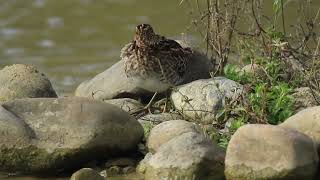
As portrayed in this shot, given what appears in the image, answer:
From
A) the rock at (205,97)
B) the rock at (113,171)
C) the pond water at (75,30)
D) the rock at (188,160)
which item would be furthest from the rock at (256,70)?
the pond water at (75,30)

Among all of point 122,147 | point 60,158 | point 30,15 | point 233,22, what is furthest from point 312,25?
point 30,15

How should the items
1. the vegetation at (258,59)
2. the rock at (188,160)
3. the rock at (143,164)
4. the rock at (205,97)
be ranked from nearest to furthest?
the rock at (188,160) < the rock at (143,164) < the vegetation at (258,59) < the rock at (205,97)

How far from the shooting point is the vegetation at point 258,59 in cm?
565

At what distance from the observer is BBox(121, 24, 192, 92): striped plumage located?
618 centimetres

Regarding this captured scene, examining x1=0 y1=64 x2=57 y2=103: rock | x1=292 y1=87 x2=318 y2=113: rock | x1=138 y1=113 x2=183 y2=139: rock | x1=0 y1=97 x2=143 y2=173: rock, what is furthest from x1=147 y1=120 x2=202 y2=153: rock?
x1=0 y1=64 x2=57 y2=103: rock

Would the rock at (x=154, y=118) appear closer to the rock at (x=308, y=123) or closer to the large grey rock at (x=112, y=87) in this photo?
the large grey rock at (x=112, y=87)

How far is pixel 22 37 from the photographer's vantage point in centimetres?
1137

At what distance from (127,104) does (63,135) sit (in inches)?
44.1

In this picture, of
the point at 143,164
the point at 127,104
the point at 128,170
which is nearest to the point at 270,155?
the point at 143,164

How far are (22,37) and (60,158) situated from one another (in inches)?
242

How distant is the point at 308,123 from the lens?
5.21 meters

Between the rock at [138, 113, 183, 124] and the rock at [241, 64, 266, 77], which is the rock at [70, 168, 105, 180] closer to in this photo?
the rock at [138, 113, 183, 124]

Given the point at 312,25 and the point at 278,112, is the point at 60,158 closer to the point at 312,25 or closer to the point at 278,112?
the point at 278,112

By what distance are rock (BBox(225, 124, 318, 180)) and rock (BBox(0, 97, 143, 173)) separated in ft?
3.05
